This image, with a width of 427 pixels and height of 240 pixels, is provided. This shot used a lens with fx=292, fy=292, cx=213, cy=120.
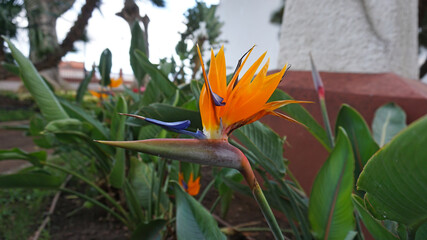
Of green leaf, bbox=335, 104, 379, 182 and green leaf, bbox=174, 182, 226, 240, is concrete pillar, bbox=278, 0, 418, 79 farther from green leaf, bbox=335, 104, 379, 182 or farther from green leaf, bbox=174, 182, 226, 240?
green leaf, bbox=174, 182, 226, 240

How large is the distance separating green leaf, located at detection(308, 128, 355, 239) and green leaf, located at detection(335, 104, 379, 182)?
0.38 ft

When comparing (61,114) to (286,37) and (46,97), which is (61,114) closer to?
(46,97)

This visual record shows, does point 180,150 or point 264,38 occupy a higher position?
point 264,38

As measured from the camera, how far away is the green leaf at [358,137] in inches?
19.6

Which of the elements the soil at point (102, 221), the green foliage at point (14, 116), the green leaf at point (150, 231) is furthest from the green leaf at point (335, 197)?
the green foliage at point (14, 116)

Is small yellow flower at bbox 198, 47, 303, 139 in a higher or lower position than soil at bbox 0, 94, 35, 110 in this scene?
higher

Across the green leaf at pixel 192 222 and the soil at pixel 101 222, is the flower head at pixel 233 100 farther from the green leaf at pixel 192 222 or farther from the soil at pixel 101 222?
the soil at pixel 101 222

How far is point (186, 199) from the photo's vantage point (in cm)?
45

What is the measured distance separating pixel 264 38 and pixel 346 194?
0.98m

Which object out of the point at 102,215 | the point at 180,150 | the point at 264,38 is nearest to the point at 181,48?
the point at 264,38

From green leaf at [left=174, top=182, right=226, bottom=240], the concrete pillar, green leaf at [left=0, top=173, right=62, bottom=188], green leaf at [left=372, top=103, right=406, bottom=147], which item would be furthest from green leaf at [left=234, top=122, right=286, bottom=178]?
the concrete pillar

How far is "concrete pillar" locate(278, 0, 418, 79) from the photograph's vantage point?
3.16ft

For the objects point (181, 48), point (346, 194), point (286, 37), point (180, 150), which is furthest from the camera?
point (286, 37)

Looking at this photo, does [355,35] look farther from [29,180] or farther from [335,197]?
[29,180]
